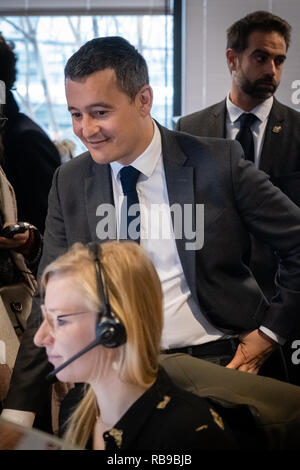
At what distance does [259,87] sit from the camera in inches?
43.9

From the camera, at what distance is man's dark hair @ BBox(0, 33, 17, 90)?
1159 millimetres

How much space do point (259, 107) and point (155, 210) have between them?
0.89 ft

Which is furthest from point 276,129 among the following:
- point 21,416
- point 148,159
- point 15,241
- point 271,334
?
point 21,416

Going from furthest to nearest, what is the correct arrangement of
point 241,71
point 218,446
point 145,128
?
point 241,71 → point 145,128 → point 218,446

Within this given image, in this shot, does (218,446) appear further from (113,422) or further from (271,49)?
(271,49)

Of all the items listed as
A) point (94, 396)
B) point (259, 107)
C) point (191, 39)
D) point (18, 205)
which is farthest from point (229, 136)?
point (94, 396)

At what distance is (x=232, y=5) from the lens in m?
1.18

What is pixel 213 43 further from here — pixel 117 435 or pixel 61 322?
pixel 117 435

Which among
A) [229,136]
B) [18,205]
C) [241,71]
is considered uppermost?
[241,71]

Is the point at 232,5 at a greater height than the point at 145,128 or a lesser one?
greater

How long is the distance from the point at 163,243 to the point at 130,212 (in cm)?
7

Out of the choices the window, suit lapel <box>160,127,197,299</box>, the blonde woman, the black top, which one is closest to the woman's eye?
the blonde woman

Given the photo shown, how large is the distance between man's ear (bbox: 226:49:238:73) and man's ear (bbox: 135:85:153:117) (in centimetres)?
22

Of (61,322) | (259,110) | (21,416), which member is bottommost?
(21,416)
